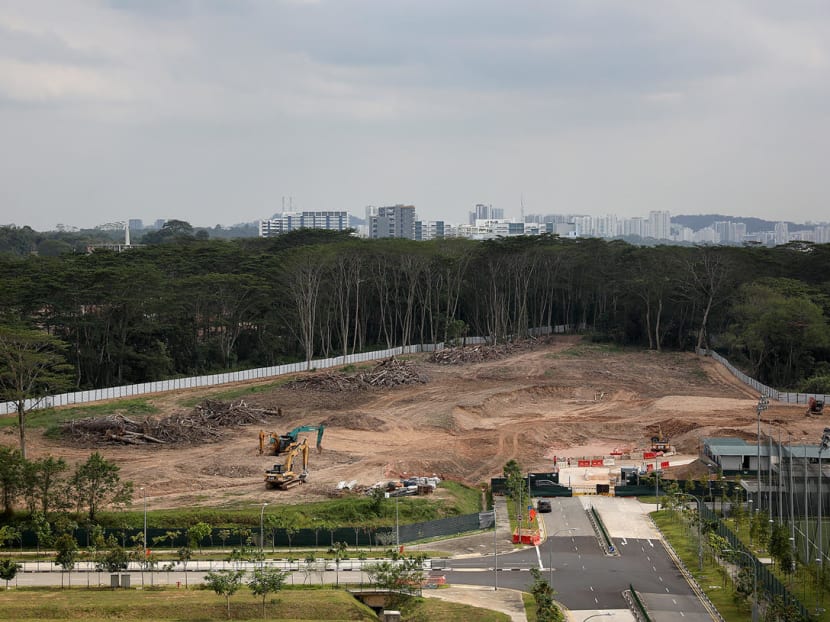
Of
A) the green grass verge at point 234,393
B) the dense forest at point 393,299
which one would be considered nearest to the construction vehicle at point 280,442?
the green grass verge at point 234,393

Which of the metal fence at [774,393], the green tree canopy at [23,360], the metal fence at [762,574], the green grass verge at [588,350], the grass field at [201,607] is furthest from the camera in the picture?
the green grass verge at [588,350]

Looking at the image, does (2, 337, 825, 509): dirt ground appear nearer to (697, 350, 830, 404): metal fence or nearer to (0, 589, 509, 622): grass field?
(697, 350, 830, 404): metal fence

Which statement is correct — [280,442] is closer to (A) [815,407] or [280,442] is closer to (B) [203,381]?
(B) [203,381]

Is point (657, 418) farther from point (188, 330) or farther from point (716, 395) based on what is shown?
point (188, 330)

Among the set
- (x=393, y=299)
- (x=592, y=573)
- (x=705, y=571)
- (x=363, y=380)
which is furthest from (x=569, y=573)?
(x=393, y=299)

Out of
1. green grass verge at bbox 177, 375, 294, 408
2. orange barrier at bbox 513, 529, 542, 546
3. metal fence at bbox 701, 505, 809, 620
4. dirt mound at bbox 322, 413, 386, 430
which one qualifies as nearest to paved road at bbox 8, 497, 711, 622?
orange barrier at bbox 513, 529, 542, 546

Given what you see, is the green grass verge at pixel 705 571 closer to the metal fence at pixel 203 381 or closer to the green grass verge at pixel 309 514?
the green grass verge at pixel 309 514

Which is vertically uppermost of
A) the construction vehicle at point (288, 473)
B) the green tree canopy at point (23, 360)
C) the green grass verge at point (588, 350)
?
the green tree canopy at point (23, 360)
